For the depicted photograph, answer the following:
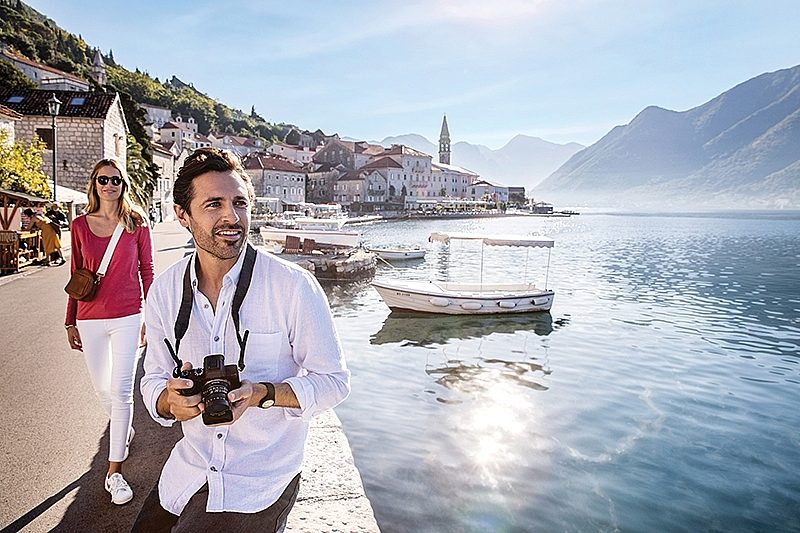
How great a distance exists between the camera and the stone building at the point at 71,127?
106ft

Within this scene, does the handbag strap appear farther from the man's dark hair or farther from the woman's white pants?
the man's dark hair

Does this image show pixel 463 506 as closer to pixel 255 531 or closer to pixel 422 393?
pixel 422 393

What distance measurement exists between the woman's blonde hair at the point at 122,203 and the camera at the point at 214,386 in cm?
235

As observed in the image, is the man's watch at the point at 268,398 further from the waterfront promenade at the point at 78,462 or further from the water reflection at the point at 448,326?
the water reflection at the point at 448,326

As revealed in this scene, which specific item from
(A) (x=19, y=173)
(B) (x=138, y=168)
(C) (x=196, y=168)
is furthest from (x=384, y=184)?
(C) (x=196, y=168)

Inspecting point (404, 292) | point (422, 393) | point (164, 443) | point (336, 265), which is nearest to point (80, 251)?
point (164, 443)

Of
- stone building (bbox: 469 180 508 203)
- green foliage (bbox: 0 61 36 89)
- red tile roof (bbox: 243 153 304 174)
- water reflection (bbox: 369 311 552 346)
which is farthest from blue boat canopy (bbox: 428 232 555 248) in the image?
stone building (bbox: 469 180 508 203)

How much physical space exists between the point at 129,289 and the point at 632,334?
16768mm

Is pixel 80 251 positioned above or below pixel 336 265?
above

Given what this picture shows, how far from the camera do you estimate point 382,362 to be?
46.4 feet

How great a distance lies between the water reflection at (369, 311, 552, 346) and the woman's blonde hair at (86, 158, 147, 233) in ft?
A: 41.1

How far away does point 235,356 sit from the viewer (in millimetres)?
2223

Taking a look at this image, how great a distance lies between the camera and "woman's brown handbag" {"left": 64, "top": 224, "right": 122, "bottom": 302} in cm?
370

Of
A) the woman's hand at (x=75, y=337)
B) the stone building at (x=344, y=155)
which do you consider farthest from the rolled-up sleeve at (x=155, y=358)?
the stone building at (x=344, y=155)
